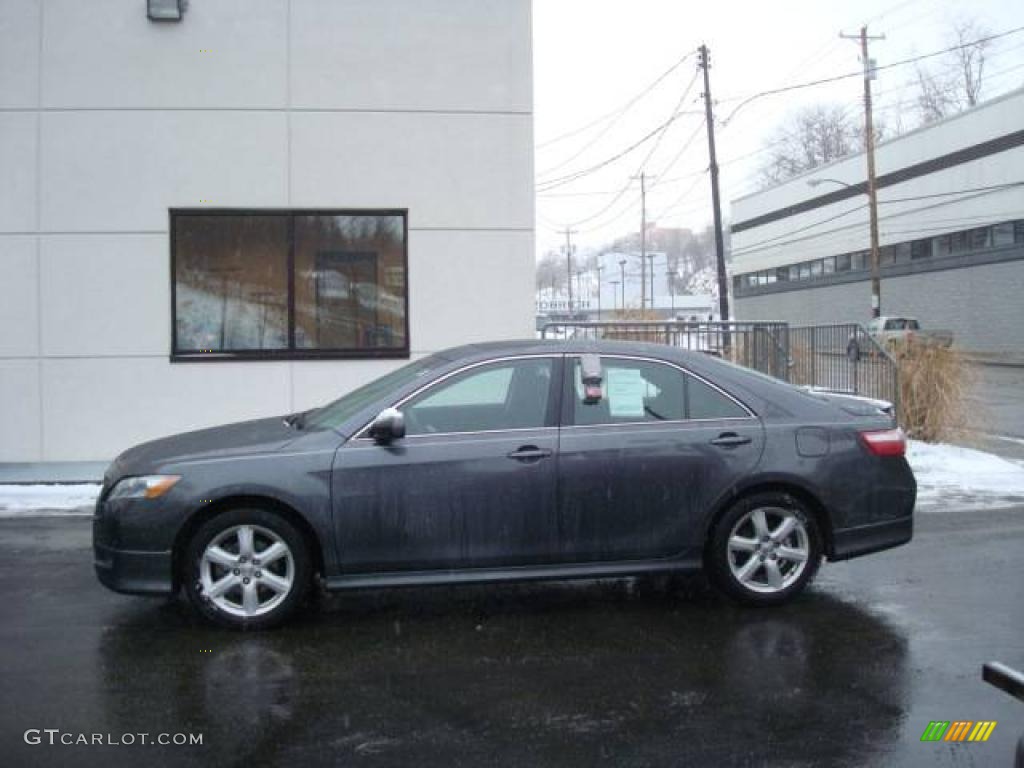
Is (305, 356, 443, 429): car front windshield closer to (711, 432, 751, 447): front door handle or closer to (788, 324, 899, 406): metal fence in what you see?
(711, 432, 751, 447): front door handle

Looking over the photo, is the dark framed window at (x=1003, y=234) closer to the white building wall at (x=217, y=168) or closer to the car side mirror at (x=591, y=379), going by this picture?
the white building wall at (x=217, y=168)

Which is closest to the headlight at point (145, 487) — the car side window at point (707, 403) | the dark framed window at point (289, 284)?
the car side window at point (707, 403)

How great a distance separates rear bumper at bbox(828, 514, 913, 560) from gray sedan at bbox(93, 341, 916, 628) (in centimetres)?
1

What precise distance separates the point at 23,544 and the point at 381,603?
356 cm

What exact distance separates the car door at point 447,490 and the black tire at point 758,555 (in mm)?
998

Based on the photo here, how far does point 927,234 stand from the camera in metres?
46.1

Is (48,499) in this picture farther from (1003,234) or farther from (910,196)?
(910,196)

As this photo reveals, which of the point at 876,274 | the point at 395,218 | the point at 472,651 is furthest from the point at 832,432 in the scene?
→ the point at 876,274

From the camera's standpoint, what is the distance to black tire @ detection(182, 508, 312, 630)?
5559mm

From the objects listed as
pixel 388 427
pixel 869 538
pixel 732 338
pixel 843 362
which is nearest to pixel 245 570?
pixel 388 427

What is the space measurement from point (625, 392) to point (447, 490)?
3.97ft

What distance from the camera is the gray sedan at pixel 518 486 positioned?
5574 mm

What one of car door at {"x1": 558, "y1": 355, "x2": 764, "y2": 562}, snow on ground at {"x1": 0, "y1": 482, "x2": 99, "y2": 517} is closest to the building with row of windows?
snow on ground at {"x1": 0, "y1": 482, "x2": 99, "y2": 517}

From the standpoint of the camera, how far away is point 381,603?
6316 millimetres
